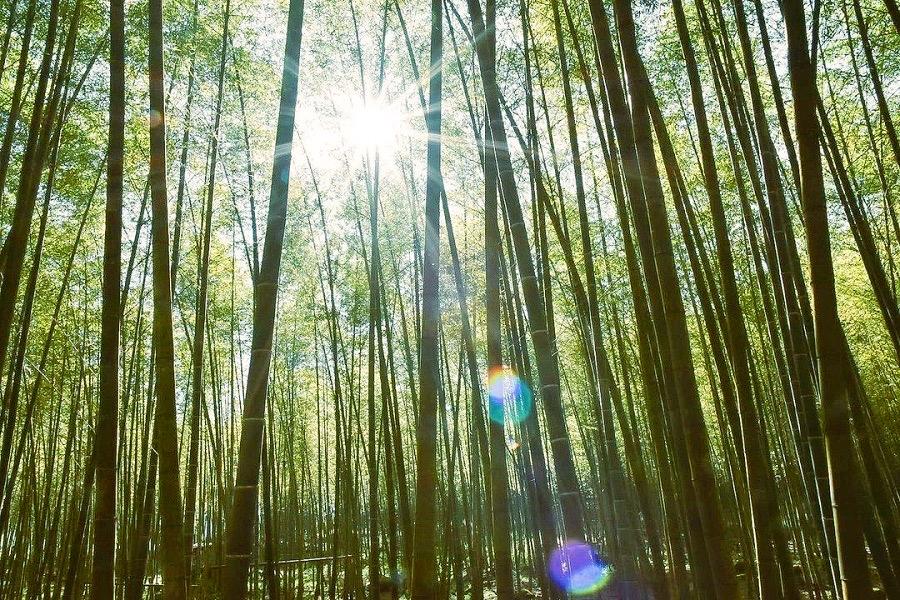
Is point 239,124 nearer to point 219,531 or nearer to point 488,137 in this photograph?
point 488,137

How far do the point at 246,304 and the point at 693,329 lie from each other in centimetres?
593

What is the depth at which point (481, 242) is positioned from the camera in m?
6.48

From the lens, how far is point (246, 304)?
775 cm

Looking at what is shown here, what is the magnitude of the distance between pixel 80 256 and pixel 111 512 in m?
4.79

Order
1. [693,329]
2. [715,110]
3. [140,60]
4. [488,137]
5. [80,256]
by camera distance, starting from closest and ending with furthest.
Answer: [488,137], [140,60], [715,110], [80,256], [693,329]

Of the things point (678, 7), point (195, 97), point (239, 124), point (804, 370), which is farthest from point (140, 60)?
point (804, 370)

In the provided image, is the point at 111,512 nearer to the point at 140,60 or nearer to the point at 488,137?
the point at 488,137

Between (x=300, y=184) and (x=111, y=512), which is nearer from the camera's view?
(x=111, y=512)

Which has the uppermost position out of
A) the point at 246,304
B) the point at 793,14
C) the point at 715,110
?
the point at 715,110

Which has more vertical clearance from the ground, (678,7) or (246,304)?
(246,304)

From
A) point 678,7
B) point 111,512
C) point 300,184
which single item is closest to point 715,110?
point 678,7

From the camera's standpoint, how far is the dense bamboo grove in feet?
6.38

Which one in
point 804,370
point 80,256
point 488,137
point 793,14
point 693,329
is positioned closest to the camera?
point 793,14

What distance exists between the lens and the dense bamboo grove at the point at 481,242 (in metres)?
1.95
